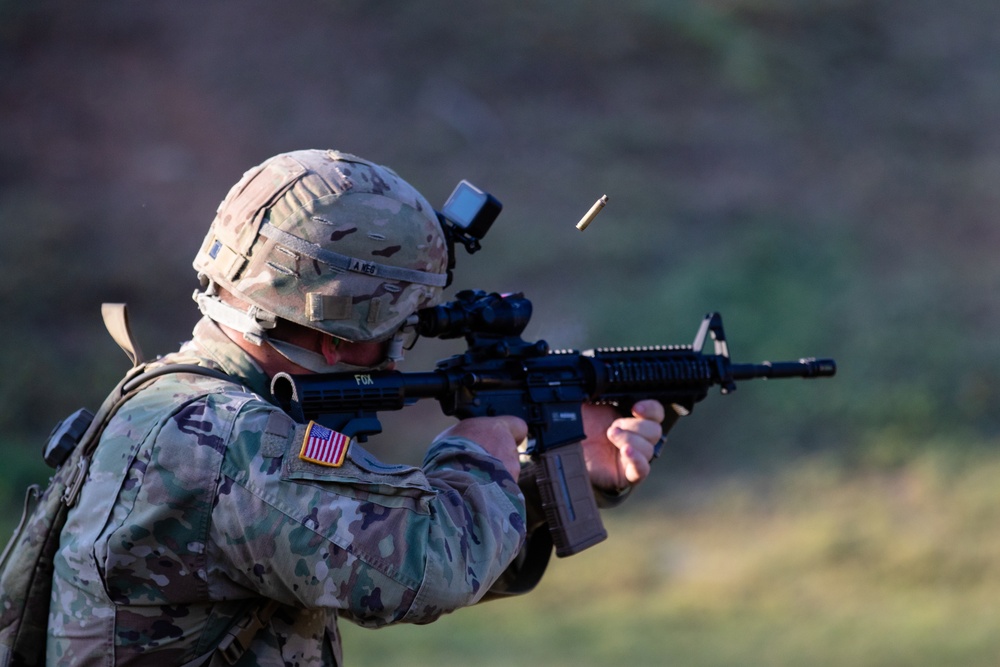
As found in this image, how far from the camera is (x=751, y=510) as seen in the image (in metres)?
9.80

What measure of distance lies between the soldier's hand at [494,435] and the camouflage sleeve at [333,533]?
0.52m

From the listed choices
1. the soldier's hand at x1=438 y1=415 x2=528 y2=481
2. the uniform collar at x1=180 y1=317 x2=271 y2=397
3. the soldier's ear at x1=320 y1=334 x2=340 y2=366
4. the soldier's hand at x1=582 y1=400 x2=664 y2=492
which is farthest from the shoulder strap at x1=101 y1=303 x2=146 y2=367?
the soldier's hand at x1=582 y1=400 x2=664 y2=492

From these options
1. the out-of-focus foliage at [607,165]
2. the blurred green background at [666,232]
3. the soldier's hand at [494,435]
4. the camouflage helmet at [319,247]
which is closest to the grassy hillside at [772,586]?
the blurred green background at [666,232]

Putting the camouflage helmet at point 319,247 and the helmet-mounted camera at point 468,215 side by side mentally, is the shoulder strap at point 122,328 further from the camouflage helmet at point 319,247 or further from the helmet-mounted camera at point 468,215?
the helmet-mounted camera at point 468,215

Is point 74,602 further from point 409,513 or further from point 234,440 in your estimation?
point 409,513

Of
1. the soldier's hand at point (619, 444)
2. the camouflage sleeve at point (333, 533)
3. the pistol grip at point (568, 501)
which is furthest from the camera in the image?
the soldier's hand at point (619, 444)

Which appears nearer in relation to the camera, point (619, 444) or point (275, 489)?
point (275, 489)

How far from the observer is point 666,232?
480 inches

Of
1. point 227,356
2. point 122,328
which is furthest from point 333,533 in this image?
point 122,328

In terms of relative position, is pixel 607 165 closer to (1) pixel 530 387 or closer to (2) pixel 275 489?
(1) pixel 530 387

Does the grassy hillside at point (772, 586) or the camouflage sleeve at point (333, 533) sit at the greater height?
the grassy hillside at point (772, 586)

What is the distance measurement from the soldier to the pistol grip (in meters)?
0.68

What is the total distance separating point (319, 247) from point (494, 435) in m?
0.79

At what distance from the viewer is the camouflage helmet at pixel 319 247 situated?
3.17 m
